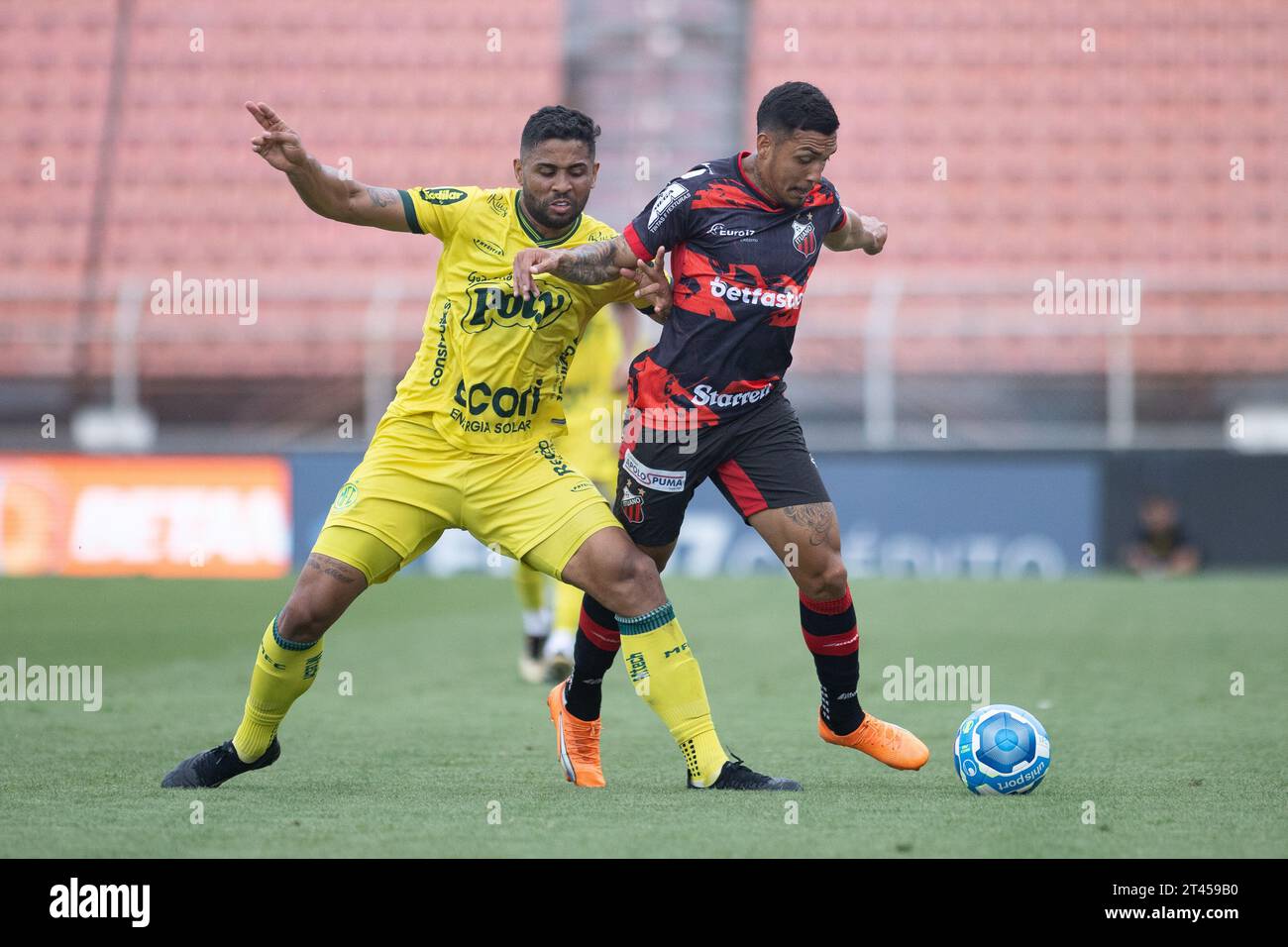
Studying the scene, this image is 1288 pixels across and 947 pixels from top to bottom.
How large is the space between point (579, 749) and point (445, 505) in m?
0.92

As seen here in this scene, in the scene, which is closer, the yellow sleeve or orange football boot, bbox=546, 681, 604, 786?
the yellow sleeve

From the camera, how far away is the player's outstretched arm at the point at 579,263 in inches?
Result: 195

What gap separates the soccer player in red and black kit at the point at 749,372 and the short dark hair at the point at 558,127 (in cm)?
31

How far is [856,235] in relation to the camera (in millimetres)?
5855

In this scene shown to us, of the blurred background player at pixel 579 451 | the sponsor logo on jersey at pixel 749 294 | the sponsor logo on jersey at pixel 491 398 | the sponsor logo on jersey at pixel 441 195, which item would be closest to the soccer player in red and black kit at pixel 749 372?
the sponsor logo on jersey at pixel 749 294

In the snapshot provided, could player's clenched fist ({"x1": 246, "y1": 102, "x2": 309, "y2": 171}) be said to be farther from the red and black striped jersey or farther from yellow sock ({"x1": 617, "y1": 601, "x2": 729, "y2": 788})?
yellow sock ({"x1": 617, "y1": 601, "x2": 729, "y2": 788})

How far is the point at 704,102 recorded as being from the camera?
19344 mm

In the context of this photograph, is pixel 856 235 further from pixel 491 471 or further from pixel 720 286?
pixel 491 471

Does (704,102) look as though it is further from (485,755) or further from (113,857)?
(113,857)

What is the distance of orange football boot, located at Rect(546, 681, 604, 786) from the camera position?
5.46 m

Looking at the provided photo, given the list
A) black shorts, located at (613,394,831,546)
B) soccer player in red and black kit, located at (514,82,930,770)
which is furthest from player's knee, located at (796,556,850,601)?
black shorts, located at (613,394,831,546)

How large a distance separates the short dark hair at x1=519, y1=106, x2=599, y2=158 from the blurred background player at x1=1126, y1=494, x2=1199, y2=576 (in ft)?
36.3

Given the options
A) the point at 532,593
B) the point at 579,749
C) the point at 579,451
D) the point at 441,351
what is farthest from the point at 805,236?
the point at 579,451
